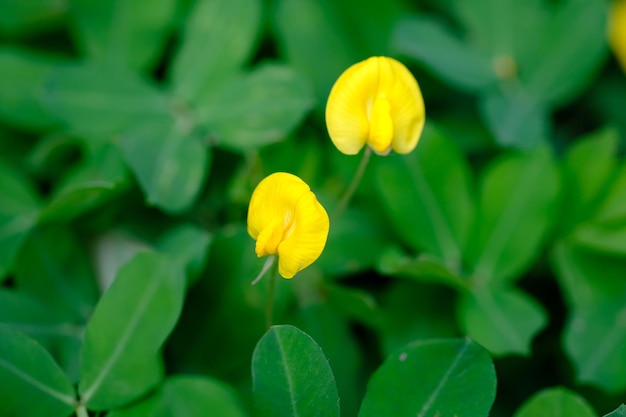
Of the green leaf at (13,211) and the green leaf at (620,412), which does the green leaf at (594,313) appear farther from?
the green leaf at (13,211)

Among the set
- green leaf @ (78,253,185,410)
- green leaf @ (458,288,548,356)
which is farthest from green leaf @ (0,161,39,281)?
green leaf @ (458,288,548,356)

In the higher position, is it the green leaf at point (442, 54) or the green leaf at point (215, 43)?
the green leaf at point (442, 54)

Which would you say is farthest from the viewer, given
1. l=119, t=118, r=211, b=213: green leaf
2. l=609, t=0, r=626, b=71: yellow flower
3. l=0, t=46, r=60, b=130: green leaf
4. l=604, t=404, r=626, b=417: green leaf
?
l=609, t=0, r=626, b=71: yellow flower

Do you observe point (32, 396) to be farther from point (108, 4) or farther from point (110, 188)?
point (108, 4)

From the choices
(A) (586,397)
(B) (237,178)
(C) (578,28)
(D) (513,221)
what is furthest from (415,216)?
(C) (578,28)

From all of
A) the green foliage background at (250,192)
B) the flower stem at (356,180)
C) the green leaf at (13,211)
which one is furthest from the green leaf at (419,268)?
the green leaf at (13,211)

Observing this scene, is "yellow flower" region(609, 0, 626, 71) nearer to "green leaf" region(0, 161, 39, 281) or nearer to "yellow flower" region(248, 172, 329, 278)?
"yellow flower" region(248, 172, 329, 278)

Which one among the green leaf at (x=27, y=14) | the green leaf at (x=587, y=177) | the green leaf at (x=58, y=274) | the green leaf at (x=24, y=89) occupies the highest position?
the green leaf at (x=587, y=177)
